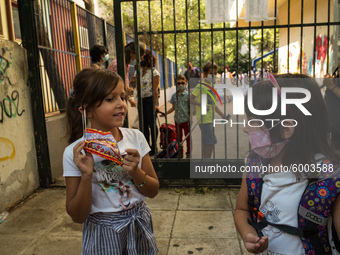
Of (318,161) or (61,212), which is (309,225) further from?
(61,212)

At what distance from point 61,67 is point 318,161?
5.57m

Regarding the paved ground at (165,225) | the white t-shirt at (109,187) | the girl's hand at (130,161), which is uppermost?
the girl's hand at (130,161)

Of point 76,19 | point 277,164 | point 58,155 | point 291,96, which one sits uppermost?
point 76,19

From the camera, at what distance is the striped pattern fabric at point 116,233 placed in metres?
1.68

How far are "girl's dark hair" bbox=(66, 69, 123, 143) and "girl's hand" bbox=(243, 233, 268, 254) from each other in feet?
3.05

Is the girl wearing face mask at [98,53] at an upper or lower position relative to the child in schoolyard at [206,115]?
upper

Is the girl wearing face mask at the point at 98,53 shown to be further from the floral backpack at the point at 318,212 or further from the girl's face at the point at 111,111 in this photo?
the floral backpack at the point at 318,212

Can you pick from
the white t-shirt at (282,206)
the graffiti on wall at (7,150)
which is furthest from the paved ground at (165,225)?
the white t-shirt at (282,206)

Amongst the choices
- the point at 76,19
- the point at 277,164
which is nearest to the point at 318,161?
the point at 277,164

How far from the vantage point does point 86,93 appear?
1683 millimetres

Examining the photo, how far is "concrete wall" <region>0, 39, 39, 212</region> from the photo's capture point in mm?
4062

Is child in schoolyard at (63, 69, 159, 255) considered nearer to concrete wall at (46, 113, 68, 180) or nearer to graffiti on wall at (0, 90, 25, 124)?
graffiti on wall at (0, 90, 25, 124)

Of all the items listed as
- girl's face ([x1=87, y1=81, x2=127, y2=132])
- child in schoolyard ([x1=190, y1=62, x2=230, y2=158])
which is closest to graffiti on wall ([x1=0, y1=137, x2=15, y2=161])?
child in schoolyard ([x1=190, y1=62, x2=230, y2=158])

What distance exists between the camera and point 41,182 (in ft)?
16.0
